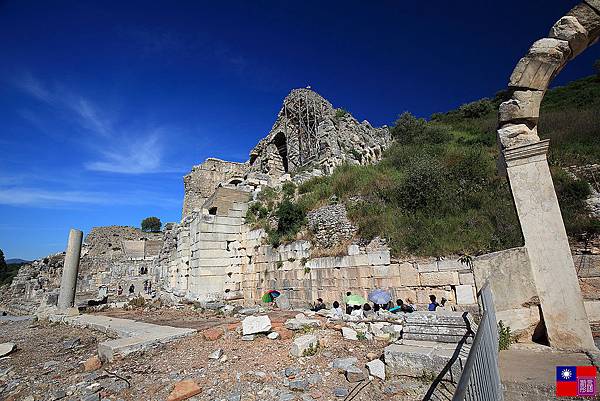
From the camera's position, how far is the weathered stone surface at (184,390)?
12.0ft

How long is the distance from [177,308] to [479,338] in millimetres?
11077

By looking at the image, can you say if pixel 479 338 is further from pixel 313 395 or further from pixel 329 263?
pixel 329 263

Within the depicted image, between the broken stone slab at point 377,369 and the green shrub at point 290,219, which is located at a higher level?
the green shrub at point 290,219

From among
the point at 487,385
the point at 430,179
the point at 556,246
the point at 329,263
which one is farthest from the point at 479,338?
the point at 430,179

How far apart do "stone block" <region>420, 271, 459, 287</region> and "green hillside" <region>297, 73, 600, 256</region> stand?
620 millimetres

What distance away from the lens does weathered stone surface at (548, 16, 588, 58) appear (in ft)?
13.6

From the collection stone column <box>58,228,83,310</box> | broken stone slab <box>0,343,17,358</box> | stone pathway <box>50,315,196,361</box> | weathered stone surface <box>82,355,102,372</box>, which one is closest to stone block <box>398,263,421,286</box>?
stone pathway <box>50,315,196,361</box>

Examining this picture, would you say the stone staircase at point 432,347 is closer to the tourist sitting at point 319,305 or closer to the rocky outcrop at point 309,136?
the tourist sitting at point 319,305

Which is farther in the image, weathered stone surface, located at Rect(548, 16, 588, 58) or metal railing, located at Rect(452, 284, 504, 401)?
weathered stone surface, located at Rect(548, 16, 588, 58)

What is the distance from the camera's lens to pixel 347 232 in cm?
1029

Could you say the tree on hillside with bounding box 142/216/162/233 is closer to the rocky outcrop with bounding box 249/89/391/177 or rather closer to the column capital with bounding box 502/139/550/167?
the rocky outcrop with bounding box 249/89/391/177

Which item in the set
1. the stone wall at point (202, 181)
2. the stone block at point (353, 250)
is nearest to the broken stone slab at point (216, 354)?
the stone block at point (353, 250)

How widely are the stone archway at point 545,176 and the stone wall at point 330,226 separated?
246 inches

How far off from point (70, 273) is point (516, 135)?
1727 cm
